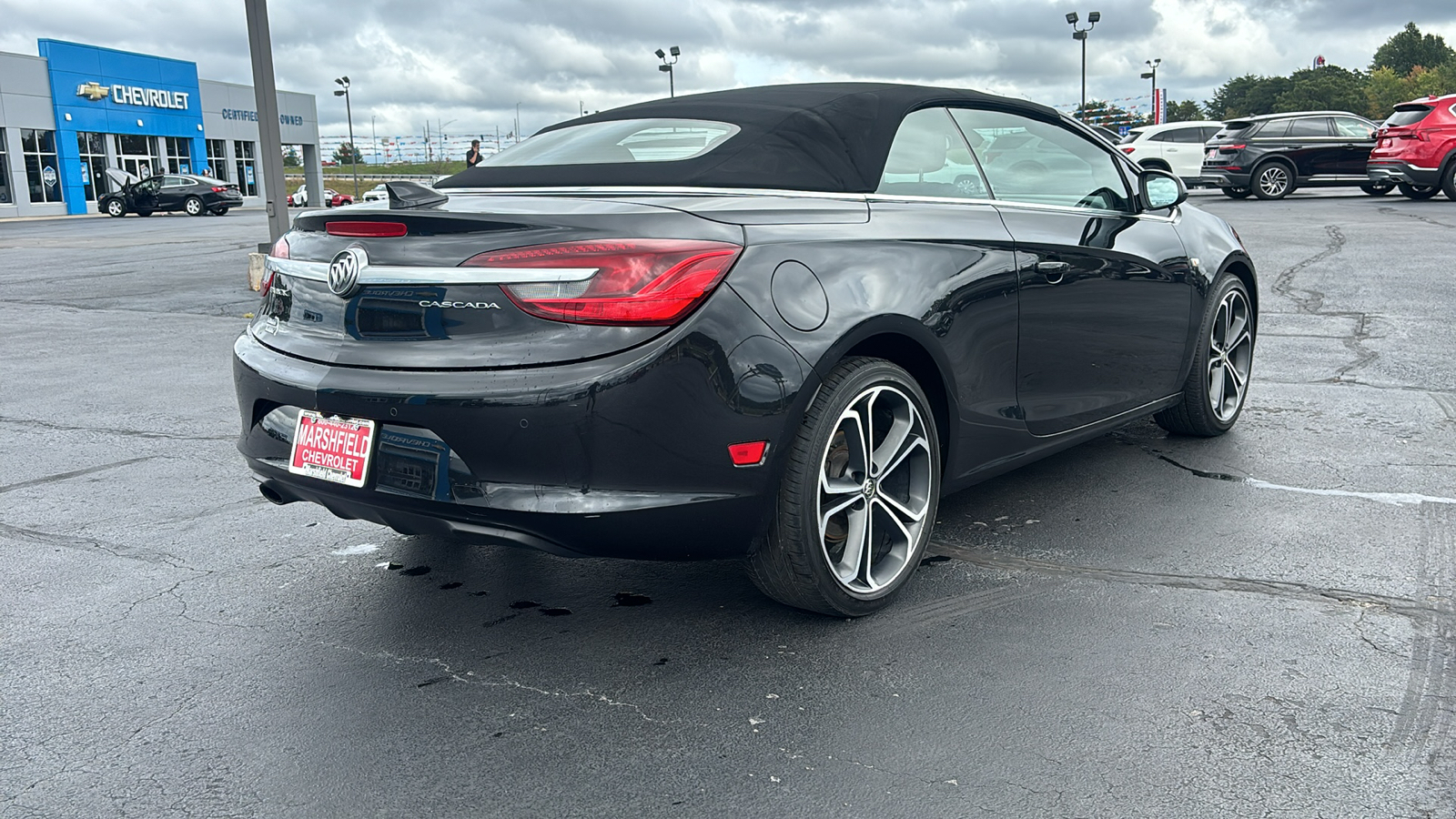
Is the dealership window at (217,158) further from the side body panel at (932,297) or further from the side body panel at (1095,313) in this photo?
the side body panel at (932,297)

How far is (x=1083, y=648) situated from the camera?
3115 millimetres

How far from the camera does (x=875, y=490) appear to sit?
3.38 meters

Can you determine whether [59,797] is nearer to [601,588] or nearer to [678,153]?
[601,588]

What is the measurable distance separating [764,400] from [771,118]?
117 cm

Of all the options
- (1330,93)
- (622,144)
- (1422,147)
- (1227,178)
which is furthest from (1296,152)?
(1330,93)

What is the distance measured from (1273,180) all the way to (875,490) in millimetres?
22852

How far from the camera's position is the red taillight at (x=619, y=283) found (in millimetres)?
2799

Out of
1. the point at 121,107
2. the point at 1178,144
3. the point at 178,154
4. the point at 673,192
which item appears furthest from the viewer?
the point at 178,154

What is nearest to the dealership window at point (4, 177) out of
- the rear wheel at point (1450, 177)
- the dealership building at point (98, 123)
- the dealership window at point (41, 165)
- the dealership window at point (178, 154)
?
the dealership building at point (98, 123)

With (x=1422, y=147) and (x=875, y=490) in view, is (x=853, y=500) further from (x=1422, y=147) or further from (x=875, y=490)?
(x=1422, y=147)

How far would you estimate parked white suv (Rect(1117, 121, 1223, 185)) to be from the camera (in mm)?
27328

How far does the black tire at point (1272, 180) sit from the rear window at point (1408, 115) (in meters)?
2.83

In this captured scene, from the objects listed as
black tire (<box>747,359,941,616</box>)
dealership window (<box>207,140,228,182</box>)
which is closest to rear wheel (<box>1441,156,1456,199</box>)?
black tire (<box>747,359,941,616</box>)

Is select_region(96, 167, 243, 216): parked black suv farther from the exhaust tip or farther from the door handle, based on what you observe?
the door handle
